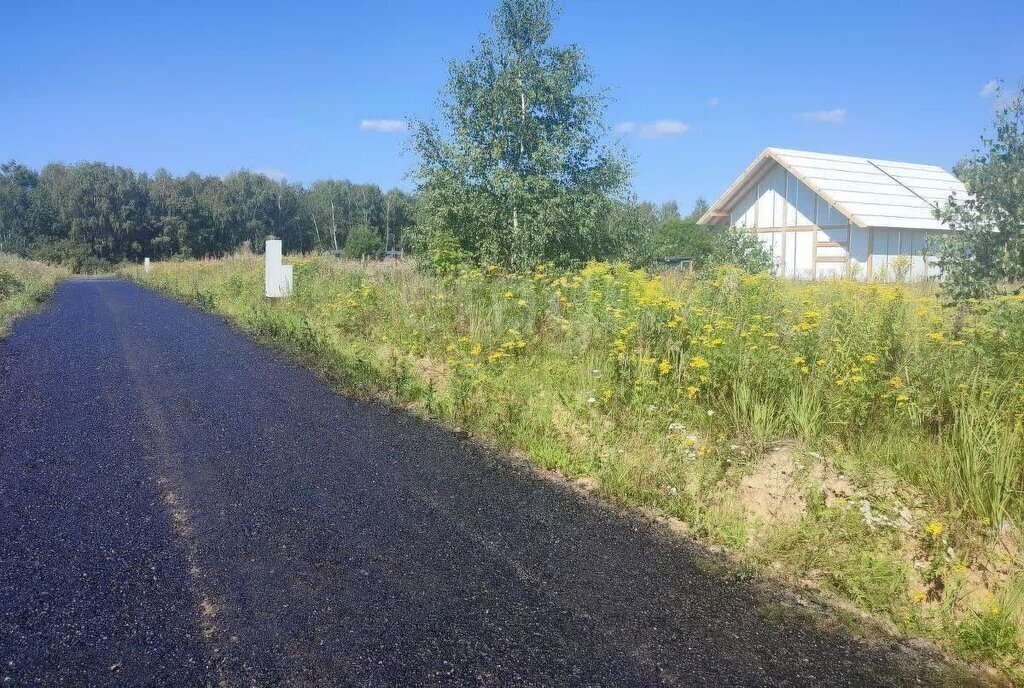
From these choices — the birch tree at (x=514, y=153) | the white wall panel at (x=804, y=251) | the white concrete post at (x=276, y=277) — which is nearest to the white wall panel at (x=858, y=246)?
the white wall panel at (x=804, y=251)

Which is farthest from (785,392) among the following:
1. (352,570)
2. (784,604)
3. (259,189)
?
(259,189)

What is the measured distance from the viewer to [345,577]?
4059 millimetres

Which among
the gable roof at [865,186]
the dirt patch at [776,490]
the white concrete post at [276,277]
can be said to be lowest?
the dirt patch at [776,490]

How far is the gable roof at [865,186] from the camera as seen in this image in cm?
2592

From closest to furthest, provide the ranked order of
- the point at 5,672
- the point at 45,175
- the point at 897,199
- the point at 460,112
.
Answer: the point at 5,672
the point at 460,112
the point at 897,199
the point at 45,175

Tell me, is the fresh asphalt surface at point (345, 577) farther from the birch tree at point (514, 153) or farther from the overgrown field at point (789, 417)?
the birch tree at point (514, 153)

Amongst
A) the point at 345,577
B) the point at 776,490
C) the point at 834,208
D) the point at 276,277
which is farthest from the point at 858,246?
the point at 345,577

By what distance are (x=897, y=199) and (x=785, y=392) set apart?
25.4m

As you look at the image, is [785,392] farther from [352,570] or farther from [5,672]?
[5,672]

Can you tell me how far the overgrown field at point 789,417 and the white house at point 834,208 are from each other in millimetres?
17387

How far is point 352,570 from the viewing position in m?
4.15

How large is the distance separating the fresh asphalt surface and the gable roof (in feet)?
75.9

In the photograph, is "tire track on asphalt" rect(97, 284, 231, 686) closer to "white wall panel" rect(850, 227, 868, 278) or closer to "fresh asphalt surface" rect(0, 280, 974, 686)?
"fresh asphalt surface" rect(0, 280, 974, 686)

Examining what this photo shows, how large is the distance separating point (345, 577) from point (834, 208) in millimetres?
26323
